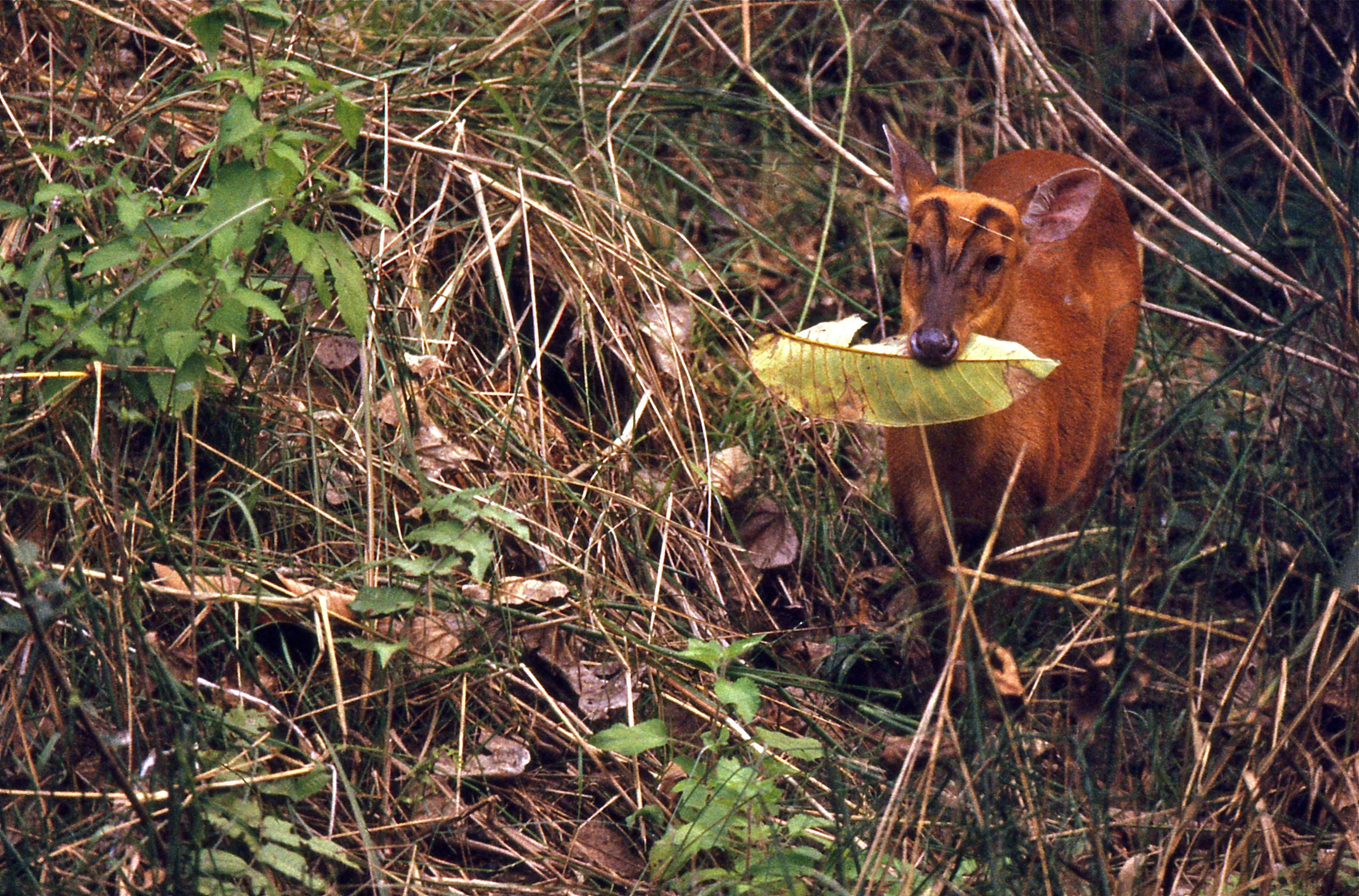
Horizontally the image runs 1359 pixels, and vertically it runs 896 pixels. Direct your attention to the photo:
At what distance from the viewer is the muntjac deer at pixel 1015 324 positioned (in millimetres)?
3846

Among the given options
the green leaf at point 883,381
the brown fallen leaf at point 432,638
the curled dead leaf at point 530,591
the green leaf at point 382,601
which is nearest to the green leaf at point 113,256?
the green leaf at point 382,601

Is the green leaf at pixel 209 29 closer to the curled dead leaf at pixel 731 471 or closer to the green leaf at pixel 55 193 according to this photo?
the green leaf at pixel 55 193

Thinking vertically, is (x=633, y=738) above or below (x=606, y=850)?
above

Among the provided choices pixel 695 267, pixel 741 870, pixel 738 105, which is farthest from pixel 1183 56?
pixel 741 870

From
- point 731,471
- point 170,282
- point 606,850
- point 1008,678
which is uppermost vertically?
point 170,282

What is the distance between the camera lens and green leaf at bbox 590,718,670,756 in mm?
3053

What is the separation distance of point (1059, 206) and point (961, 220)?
524mm

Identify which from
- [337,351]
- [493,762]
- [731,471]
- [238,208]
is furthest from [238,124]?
[731,471]

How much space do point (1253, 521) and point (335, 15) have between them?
3258 mm

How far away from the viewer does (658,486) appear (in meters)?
4.27

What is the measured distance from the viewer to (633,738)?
10.2ft

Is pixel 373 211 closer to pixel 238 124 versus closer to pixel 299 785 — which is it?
pixel 238 124

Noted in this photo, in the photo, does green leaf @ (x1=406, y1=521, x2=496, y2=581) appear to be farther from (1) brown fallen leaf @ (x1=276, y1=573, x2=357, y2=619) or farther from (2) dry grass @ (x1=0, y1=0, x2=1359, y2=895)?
(1) brown fallen leaf @ (x1=276, y1=573, x2=357, y2=619)

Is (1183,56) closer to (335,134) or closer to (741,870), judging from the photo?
(335,134)
